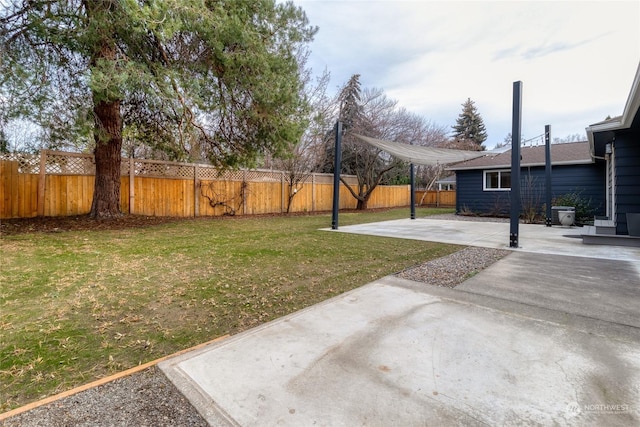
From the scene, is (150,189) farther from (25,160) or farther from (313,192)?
(313,192)

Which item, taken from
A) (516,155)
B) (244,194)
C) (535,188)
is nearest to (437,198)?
(535,188)

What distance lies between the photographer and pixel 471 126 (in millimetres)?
31250

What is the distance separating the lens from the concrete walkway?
4.44 ft

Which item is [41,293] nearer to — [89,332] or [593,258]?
[89,332]

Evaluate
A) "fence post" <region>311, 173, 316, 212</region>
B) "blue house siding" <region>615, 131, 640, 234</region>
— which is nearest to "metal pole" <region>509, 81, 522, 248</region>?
"blue house siding" <region>615, 131, 640, 234</region>

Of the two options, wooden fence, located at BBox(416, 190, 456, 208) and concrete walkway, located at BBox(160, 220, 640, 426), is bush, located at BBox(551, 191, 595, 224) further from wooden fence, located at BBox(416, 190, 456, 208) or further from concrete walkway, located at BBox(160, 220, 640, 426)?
wooden fence, located at BBox(416, 190, 456, 208)

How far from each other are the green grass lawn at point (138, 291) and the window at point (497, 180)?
29.5 ft

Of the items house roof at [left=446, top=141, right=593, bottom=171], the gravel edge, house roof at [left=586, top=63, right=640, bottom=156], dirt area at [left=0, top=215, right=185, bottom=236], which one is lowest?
the gravel edge

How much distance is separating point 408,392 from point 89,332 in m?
2.20

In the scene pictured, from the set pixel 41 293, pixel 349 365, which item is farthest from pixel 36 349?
pixel 349 365

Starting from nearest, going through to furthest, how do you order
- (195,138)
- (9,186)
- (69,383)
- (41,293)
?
1. (69,383)
2. (41,293)
3. (9,186)
4. (195,138)

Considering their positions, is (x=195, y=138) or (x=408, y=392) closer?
(x=408, y=392)

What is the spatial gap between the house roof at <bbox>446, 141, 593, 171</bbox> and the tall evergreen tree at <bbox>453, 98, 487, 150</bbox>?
62.1 feet

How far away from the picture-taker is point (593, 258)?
4609 mm
